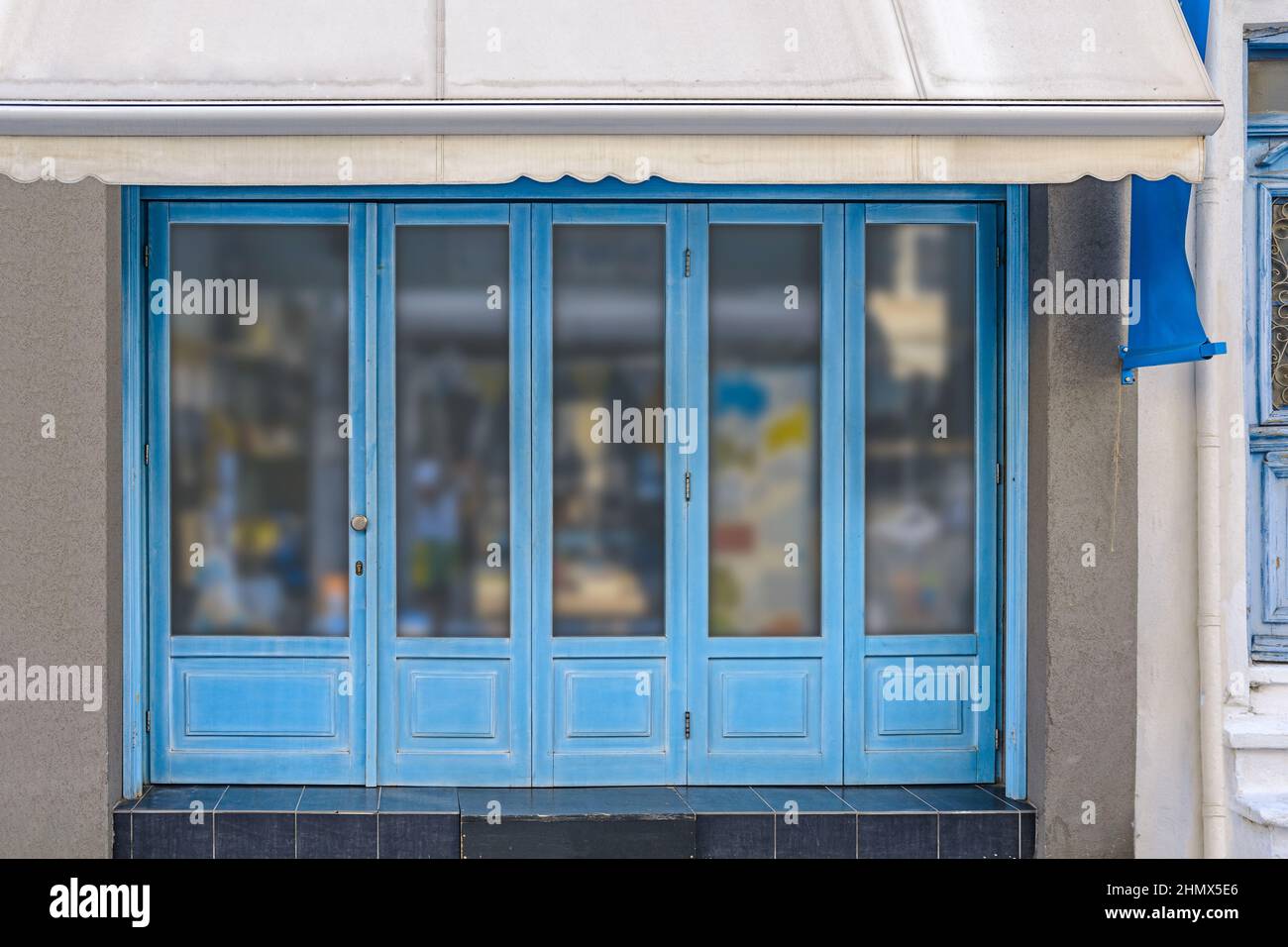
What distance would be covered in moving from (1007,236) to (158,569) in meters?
4.46

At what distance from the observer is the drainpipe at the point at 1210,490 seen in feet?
17.5

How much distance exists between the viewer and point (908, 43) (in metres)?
4.59

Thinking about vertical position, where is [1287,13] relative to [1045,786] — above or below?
above

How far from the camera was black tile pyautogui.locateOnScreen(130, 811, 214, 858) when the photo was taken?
526 centimetres

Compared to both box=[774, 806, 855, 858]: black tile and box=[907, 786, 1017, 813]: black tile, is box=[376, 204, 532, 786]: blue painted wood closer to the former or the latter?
box=[774, 806, 855, 858]: black tile

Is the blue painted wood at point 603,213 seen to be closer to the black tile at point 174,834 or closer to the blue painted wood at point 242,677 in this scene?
the blue painted wood at point 242,677

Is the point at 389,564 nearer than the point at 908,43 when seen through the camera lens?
No

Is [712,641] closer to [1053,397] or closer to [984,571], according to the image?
[984,571]

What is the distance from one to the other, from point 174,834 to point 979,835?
372 cm

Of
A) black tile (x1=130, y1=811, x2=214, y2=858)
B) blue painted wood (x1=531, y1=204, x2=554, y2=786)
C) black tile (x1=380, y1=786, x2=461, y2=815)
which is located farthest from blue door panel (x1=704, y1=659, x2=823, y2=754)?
black tile (x1=130, y1=811, x2=214, y2=858)

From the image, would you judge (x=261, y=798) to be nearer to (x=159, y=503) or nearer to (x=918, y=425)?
(x=159, y=503)

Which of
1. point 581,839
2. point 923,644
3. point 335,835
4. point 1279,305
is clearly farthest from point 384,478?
point 1279,305

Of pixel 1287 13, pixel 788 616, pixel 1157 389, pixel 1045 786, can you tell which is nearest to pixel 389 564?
pixel 788 616

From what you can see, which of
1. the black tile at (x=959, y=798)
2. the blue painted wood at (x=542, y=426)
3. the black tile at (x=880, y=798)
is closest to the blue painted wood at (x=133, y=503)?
the blue painted wood at (x=542, y=426)
